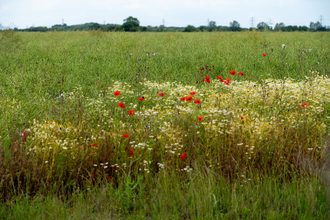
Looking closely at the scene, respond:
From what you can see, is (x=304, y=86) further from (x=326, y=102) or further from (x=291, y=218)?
(x=291, y=218)

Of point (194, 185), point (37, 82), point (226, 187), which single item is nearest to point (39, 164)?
point (194, 185)

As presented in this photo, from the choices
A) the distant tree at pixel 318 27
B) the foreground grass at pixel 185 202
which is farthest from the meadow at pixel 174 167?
the distant tree at pixel 318 27

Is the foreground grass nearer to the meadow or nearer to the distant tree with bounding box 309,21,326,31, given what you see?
the meadow

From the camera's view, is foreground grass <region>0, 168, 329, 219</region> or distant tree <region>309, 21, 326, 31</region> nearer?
foreground grass <region>0, 168, 329, 219</region>

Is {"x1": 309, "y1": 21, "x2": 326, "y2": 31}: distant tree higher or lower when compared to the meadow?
higher

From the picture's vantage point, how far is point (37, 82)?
19.1 feet

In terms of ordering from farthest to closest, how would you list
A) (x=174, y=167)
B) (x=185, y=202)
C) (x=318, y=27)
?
(x=318, y=27) → (x=174, y=167) → (x=185, y=202)

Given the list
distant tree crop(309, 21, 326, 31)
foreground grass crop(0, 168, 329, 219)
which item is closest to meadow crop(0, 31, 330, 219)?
foreground grass crop(0, 168, 329, 219)

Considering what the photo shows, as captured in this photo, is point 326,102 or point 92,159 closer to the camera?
point 92,159

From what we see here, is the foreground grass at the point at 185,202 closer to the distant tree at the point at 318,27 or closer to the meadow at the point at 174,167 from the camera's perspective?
the meadow at the point at 174,167

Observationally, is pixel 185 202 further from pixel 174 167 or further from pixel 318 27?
pixel 318 27

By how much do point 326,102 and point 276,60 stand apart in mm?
4235

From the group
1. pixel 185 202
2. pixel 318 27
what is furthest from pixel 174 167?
pixel 318 27

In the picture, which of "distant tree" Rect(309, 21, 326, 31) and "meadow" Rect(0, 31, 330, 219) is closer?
"meadow" Rect(0, 31, 330, 219)
